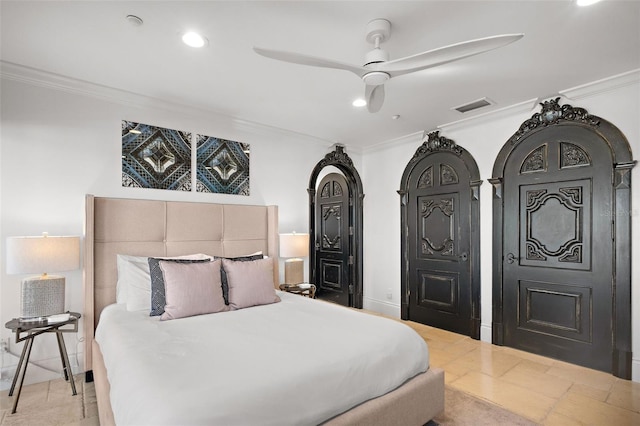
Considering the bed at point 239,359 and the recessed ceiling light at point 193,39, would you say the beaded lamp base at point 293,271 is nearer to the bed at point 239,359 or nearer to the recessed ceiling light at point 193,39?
the bed at point 239,359

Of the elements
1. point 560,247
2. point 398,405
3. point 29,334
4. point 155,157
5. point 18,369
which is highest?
point 155,157

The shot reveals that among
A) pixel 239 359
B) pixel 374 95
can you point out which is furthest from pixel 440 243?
pixel 239 359

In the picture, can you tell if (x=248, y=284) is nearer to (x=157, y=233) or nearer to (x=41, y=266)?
(x=157, y=233)

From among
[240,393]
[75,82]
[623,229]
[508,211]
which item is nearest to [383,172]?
[508,211]

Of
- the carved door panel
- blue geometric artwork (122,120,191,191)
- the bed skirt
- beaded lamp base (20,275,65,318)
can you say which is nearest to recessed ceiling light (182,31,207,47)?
blue geometric artwork (122,120,191,191)

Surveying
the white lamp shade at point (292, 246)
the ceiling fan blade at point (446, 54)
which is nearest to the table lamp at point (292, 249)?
the white lamp shade at point (292, 246)

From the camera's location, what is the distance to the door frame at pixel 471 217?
12.7 feet

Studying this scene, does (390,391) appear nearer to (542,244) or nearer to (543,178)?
(542,244)

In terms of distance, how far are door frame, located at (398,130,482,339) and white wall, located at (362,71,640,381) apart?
0.19 ft

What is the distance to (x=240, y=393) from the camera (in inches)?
53.9

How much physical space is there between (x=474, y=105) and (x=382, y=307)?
3.01 metres

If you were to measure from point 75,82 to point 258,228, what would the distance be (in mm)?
2182

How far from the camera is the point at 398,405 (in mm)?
1825

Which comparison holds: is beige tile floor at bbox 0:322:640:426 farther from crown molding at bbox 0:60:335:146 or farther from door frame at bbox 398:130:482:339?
crown molding at bbox 0:60:335:146
